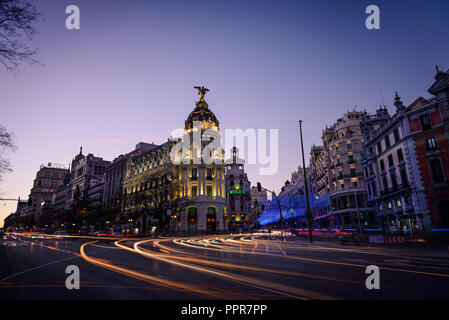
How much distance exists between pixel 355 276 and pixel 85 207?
9572 cm

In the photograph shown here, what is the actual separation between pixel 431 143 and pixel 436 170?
341cm

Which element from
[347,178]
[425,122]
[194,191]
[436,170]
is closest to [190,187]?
[194,191]

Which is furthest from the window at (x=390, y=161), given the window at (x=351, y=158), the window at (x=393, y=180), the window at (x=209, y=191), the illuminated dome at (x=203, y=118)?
the illuminated dome at (x=203, y=118)

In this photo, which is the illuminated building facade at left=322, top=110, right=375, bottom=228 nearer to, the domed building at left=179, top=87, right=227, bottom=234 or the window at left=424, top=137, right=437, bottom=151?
the window at left=424, top=137, right=437, bottom=151

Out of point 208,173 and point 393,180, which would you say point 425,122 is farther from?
point 208,173

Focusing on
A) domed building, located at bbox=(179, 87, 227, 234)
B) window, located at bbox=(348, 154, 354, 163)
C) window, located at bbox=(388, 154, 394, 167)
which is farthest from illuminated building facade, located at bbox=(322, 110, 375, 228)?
domed building, located at bbox=(179, 87, 227, 234)

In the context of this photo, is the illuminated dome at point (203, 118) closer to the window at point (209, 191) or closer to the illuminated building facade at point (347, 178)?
the window at point (209, 191)

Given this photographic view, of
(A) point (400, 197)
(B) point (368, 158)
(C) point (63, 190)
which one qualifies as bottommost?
(A) point (400, 197)

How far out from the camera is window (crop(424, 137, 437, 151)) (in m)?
30.5
